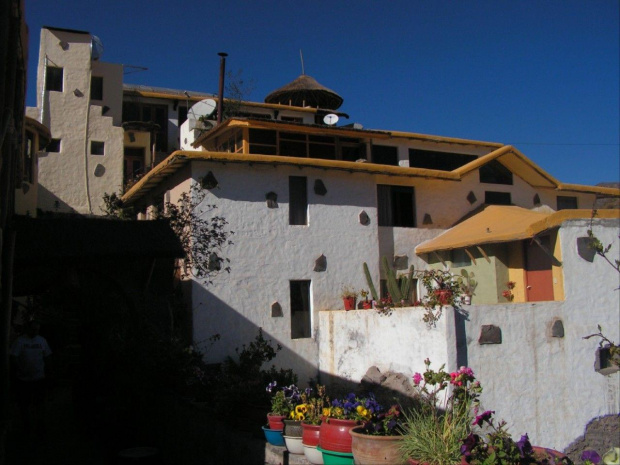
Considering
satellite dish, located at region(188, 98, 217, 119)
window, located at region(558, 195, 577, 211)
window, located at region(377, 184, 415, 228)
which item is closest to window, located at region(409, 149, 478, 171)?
window, located at region(377, 184, 415, 228)

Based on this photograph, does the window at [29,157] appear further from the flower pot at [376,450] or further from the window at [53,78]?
the flower pot at [376,450]

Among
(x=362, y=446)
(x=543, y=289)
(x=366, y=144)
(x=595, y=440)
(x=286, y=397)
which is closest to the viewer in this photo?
(x=362, y=446)

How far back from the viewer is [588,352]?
1377cm

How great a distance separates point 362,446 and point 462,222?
45.3ft

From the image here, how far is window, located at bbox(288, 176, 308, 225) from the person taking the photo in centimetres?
1686

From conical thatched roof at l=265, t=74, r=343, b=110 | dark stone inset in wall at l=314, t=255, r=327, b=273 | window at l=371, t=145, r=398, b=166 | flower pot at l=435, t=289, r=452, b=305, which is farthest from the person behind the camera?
conical thatched roof at l=265, t=74, r=343, b=110

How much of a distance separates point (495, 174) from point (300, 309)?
8.86 m

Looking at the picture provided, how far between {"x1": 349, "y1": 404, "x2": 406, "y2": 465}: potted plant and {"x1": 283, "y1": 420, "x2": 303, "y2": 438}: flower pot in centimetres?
107

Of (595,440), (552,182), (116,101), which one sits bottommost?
(595,440)

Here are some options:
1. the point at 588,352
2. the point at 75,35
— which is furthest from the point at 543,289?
the point at 75,35

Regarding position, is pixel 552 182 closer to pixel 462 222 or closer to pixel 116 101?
pixel 462 222

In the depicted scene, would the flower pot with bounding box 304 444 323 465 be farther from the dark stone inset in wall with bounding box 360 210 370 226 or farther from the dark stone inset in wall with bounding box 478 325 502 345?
the dark stone inset in wall with bounding box 360 210 370 226

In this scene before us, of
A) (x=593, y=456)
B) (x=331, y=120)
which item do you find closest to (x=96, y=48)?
(x=331, y=120)

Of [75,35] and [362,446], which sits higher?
[75,35]
